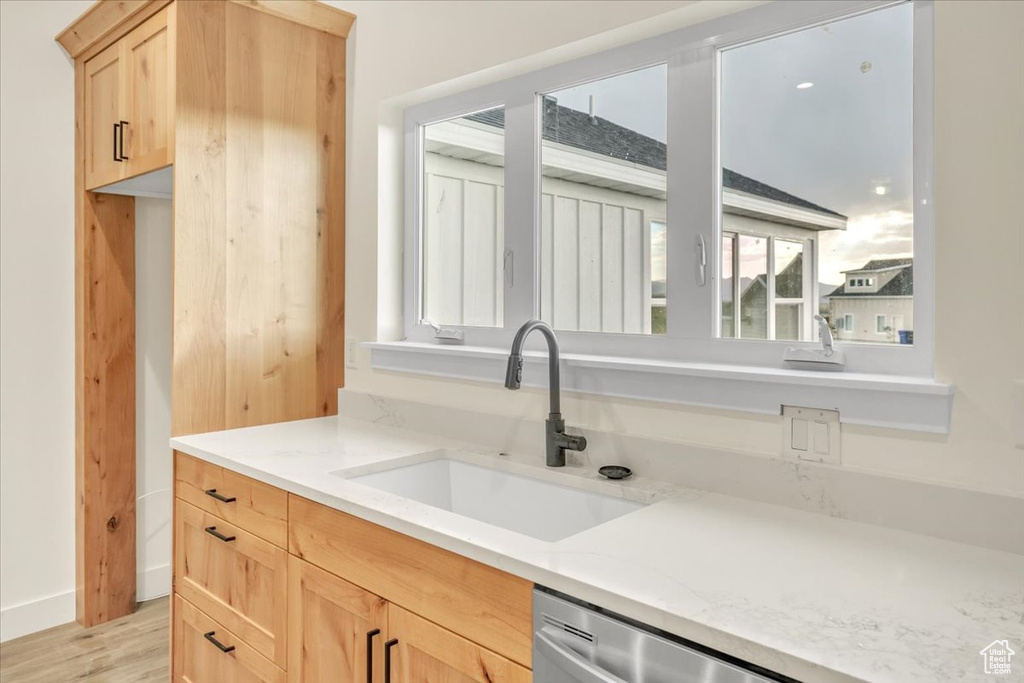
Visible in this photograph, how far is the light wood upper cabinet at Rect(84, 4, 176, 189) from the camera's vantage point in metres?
2.14

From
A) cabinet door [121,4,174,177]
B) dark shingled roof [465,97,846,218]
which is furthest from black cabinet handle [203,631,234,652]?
dark shingled roof [465,97,846,218]

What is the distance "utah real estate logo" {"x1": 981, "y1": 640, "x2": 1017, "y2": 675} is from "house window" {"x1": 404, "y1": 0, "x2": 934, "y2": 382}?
618 mm

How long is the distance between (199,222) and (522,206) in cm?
101

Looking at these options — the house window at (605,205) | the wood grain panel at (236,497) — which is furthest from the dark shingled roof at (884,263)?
the wood grain panel at (236,497)

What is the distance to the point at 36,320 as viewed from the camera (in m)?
2.65

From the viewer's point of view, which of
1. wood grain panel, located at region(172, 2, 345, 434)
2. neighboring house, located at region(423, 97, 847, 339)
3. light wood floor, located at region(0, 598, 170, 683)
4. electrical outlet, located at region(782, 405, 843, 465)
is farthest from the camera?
light wood floor, located at region(0, 598, 170, 683)

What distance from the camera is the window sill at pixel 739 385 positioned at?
4.03 ft

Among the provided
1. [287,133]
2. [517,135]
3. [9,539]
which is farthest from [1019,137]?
[9,539]

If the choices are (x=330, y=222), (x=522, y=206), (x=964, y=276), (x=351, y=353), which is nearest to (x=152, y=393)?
(x=351, y=353)

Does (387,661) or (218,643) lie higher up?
(387,661)

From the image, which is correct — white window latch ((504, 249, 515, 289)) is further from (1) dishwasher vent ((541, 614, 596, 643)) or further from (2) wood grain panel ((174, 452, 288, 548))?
(1) dishwasher vent ((541, 614, 596, 643))

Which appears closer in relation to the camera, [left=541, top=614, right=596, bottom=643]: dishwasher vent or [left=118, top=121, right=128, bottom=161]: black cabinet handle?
[left=541, top=614, right=596, bottom=643]: dishwasher vent

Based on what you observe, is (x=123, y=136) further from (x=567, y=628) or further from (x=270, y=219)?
(x=567, y=628)

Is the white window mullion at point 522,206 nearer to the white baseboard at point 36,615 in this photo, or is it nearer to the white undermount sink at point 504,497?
the white undermount sink at point 504,497
